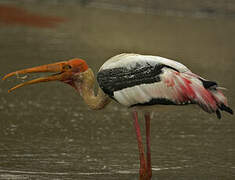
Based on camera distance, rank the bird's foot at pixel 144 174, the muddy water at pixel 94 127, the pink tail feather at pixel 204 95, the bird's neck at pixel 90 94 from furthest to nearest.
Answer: the muddy water at pixel 94 127
the bird's neck at pixel 90 94
the bird's foot at pixel 144 174
the pink tail feather at pixel 204 95

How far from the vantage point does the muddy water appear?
6.14m

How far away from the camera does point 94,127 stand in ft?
25.3

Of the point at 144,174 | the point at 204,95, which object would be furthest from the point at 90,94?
the point at 204,95

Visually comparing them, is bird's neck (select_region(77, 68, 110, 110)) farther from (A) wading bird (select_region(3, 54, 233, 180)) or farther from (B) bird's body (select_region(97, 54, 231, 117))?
(B) bird's body (select_region(97, 54, 231, 117))

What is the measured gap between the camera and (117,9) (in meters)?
19.9

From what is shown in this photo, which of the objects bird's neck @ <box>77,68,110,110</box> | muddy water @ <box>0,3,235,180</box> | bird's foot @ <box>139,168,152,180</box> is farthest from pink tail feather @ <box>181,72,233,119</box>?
bird's neck @ <box>77,68,110,110</box>

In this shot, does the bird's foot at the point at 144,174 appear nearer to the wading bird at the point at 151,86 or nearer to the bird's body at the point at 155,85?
the wading bird at the point at 151,86

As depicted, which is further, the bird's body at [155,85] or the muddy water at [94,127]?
the muddy water at [94,127]

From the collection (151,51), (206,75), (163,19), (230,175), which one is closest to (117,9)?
(163,19)

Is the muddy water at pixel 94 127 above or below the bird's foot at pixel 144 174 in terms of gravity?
below

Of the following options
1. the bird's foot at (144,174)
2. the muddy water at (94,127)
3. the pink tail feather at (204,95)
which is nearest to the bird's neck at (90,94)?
the muddy water at (94,127)

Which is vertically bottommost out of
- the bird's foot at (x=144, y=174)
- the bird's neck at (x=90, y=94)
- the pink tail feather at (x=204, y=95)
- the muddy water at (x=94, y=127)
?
the muddy water at (x=94, y=127)

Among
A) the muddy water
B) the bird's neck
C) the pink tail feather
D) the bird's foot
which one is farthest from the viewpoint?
the muddy water

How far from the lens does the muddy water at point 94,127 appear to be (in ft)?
20.1
